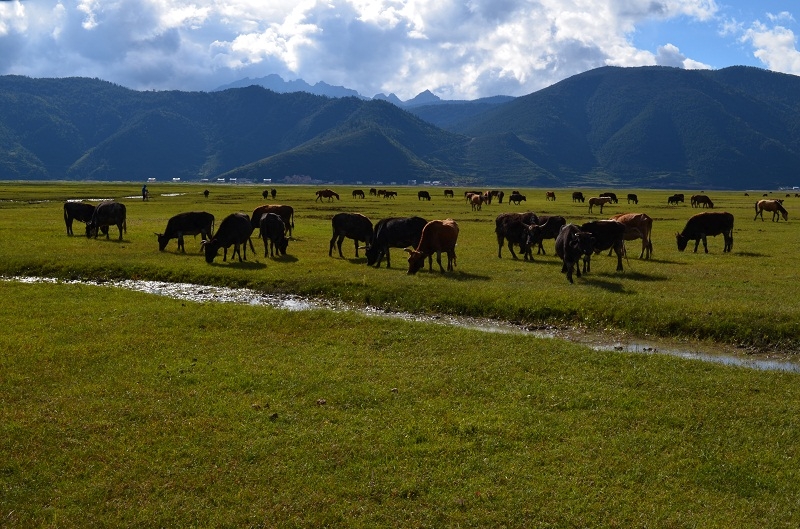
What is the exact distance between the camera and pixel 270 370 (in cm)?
1348

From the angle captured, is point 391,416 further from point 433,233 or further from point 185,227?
point 185,227

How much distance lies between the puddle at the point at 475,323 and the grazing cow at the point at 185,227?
7.21 metres

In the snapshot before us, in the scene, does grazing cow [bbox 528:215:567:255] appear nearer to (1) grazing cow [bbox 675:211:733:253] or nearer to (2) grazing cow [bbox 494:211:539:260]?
(2) grazing cow [bbox 494:211:539:260]

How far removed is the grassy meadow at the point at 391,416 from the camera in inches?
328

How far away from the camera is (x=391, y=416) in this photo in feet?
36.2

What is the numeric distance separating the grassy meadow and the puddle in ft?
2.97

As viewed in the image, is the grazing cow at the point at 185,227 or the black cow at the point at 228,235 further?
the grazing cow at the point at 185,227

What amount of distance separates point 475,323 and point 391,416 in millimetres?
8916

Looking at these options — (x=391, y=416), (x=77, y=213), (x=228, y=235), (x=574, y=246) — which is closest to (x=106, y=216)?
(x=77, y=213)

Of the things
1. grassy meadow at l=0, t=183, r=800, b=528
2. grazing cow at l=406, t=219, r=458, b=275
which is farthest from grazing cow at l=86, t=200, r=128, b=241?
grazing cow at l=406, t=219, r=458, b=275

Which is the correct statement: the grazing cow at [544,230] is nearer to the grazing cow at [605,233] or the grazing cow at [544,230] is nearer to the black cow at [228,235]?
the grazing cow at [605,233]

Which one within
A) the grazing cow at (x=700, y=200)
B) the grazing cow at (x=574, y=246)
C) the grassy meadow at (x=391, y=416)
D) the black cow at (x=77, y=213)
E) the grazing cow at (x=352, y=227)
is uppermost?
the grazing cow at (x=700, y=200)

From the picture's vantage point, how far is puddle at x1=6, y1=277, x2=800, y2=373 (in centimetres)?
1584

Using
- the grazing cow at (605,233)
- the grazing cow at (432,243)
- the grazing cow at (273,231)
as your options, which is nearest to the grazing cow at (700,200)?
the grazing cow at (605,233)
